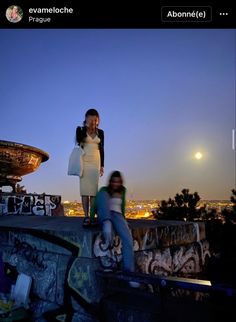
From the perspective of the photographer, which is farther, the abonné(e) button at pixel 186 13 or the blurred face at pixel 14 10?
the blurred face at pixel 14 10

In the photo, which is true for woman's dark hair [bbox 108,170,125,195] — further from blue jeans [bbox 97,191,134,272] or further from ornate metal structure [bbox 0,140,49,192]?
ornate metal structure [bbox 0,140,49,192]

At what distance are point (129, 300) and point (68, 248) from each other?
4.01 ft

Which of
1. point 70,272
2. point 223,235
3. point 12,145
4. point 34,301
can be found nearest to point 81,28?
point 70,272

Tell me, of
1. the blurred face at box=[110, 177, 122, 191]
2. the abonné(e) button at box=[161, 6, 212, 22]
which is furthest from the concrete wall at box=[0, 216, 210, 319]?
the abonné(e) button at box=[161, 6, 212, 22]

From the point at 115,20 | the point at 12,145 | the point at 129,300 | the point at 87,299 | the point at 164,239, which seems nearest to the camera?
the point at 129,300

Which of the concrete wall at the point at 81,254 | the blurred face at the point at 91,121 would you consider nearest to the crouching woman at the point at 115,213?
the concrete wall at the point at 81,254

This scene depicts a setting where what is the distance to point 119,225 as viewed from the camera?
4250 millimetres

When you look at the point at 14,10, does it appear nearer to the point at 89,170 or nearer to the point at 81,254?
the point at 89,170

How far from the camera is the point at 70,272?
14.2 feet

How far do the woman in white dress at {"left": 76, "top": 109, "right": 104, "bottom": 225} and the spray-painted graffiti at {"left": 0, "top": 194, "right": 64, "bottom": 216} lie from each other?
534cm

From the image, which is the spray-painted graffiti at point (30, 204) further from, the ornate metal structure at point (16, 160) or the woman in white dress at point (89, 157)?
the woman in white dress at point (89, 157)

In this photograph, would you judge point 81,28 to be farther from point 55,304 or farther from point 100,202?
point 55,304

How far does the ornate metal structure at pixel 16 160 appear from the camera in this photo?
30.7ft

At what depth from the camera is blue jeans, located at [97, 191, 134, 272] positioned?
4.11 metres
